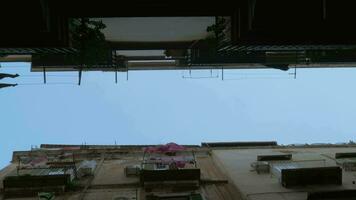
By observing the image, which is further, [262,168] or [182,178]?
[262,168]

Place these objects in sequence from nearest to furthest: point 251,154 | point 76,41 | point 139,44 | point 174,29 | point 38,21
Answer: point 38,21 < point 76,41 < point 174,29 < point 139,44 < point 251,154

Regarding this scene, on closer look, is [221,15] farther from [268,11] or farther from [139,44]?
[139,44]

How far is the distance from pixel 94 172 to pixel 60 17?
7822 millimetres

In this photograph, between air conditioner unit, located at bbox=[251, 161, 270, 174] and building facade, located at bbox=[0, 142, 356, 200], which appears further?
air conditioner unit, located at bbox=[251, 161, 270, 174]

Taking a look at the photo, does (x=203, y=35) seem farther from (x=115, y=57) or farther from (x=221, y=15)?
(x=221, y=15)

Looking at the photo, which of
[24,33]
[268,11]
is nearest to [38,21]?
[24,33]

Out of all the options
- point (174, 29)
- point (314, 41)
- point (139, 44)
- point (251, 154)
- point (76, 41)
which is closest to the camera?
point (314, 41)

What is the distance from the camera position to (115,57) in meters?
20.9

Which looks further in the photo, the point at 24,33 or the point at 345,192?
the point at 345,192

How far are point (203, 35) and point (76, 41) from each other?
615 centimetres

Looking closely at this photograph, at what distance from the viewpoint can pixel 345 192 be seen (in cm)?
1427

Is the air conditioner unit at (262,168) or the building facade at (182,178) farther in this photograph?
the air conditioner unit at (262,168)

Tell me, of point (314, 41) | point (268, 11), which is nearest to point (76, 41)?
point (268, 11)

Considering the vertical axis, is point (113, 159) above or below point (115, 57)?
below
